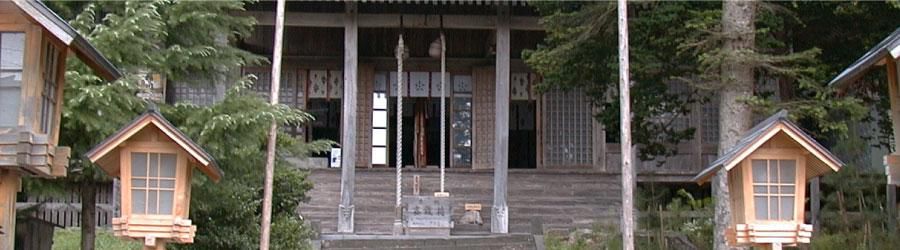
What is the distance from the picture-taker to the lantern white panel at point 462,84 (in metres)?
24.7

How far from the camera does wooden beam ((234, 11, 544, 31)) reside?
69.1 ft

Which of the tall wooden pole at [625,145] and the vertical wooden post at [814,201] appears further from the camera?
the vertical wooden post at [814,201]

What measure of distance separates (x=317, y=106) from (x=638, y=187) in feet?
24.4

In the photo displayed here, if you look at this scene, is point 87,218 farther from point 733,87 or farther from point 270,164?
point 733,87

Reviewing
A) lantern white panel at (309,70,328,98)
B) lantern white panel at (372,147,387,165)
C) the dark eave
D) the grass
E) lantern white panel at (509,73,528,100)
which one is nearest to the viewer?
the dark eave

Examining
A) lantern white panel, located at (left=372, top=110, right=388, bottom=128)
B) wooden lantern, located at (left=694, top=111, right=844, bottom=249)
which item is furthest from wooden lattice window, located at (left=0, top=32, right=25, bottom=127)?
lantern white panel, located at (left=372, top=110, right=388, bottom=128)

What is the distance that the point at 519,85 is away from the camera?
24891mm

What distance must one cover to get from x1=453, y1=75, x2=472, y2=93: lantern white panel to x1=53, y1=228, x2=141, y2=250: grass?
846 cm

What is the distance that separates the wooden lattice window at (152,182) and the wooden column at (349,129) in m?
8.94

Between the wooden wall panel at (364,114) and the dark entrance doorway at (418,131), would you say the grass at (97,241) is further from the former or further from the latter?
the dark entrance doorway at (418,131)

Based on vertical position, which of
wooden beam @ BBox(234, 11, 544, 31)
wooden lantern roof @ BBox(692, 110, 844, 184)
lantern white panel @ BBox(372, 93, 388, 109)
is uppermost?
wooden beam @ BBox(234, 11, 544, 31)

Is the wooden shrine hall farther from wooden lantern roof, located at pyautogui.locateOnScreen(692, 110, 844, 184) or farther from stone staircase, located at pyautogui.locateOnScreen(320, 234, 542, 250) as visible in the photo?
wooden lantern roof, located at pyautogui.locateOnScreen(692, 110, 844, 184)

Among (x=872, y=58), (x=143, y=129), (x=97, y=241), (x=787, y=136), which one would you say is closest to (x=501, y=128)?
(x=97, y=241)

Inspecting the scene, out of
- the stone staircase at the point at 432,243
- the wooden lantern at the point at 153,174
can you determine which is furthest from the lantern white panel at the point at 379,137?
the wooden lantern at the point at 153,174
